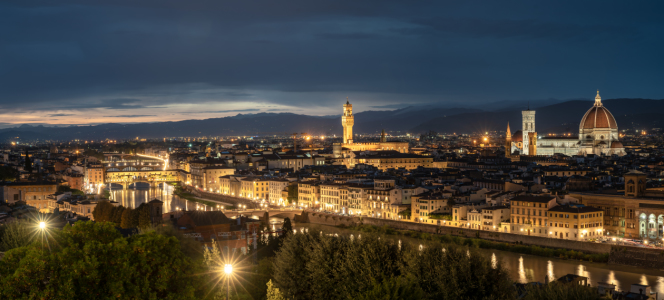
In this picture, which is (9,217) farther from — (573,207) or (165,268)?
(573,207)

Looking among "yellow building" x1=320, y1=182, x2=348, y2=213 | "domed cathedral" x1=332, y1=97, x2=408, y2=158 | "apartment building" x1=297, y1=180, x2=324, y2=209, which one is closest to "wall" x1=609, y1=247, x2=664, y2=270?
"yellow building" x1=320, y1=182, x2=348, y2=213

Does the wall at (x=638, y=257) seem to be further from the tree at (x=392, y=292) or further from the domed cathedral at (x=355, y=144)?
the domed cathedral at (x=355, y=144)

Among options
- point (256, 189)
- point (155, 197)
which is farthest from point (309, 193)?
point (155, 197)

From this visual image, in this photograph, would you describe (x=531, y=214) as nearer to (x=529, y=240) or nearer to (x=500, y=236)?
(x=529, y=240)

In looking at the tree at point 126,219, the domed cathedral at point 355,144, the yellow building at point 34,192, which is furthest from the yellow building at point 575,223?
the domed cathedral at point 355,144

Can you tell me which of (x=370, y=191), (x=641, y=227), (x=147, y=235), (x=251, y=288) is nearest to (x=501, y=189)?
(x=370, y=191)

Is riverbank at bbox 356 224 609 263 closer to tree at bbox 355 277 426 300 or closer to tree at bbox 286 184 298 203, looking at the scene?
tree at bbox 355 277 426 300
